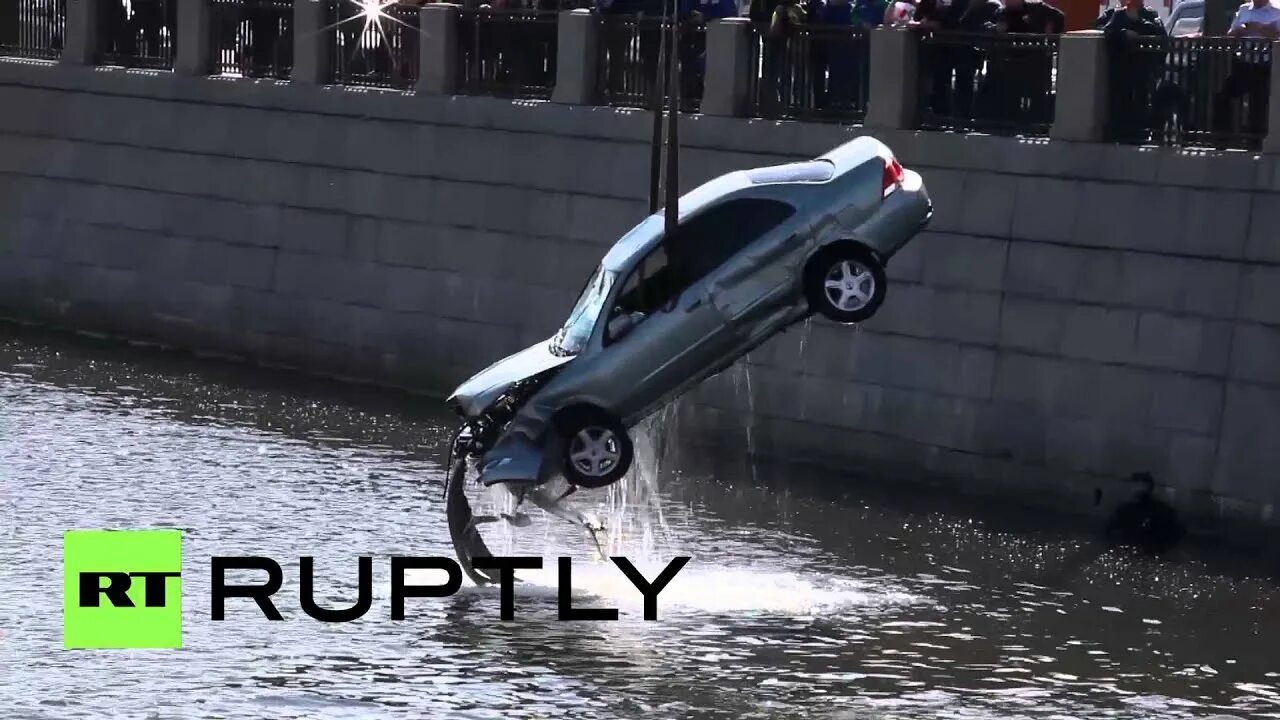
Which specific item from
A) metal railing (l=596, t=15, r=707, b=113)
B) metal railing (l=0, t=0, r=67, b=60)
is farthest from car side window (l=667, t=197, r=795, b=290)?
metal railing (l=0, t=0, r=67, b=60)

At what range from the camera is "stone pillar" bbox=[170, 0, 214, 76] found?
29.3 m

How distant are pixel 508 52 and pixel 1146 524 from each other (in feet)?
29.9

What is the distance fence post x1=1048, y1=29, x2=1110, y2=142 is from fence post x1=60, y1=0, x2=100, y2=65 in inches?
539

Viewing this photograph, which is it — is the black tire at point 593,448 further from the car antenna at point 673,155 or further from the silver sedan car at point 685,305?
the car antenna at point 673,155

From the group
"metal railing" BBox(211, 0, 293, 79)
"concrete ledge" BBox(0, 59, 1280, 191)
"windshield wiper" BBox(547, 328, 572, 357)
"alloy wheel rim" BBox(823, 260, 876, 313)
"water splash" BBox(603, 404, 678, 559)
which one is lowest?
"water splash" BBox(603, 404, 678, 559)

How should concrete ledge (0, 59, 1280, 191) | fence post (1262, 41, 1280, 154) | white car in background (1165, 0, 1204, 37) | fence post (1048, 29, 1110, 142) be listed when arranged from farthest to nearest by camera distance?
1. white car in background (1165, 0, 1204, 37)
2. fence post (1048, 29, 1110, 142)
3. concrete ledge (0, 59, 1280, 191)
4. fence post (1262, 41, 1280, 154)

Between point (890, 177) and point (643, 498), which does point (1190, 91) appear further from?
point (643, 498)

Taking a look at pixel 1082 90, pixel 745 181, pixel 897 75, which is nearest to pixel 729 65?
pixel 897 75

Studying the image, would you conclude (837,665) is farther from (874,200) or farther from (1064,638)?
(874,200)

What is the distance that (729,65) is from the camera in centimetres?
2322

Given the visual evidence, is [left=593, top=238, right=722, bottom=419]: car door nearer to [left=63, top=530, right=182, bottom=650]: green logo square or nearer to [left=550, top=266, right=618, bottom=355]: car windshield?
[left=550, top=266, right=618, bottom=355]: car windshield

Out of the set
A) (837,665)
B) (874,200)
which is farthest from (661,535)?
(837,665)

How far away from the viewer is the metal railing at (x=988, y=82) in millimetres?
20781

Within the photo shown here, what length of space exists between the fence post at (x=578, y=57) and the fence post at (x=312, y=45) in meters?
3.74
